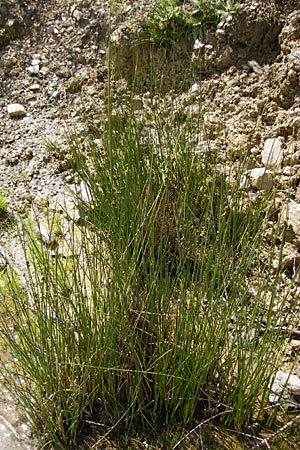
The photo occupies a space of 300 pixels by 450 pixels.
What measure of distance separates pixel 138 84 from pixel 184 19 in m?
0.41

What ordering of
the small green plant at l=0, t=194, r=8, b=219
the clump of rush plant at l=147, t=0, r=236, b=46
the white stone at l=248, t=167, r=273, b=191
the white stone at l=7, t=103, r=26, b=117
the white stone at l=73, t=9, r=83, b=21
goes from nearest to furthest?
1. the white stone at l=248, t=167, r=273, b=191
2. the small green plant at l=0, t=194, r=8, b=219
3. the clump of rush plant at l=147, t=0, r=236, b=46
4. the white stone at l=7, t=103, r=26, b=117
5. the white stone at l=73, t=9, r=83, b=21

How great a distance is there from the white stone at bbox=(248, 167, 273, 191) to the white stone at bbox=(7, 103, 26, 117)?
4.78 feet

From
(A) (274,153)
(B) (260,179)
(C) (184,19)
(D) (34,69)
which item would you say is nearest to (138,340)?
(B) (260,179)

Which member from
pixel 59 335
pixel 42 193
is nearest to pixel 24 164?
pixel 42 193

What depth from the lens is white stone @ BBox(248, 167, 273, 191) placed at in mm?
2570

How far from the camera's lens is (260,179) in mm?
2598

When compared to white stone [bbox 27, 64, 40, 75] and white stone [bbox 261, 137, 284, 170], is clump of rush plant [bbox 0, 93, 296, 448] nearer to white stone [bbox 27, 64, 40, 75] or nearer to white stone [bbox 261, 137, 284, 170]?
white stone [bbox 261, 137, 284, 170]

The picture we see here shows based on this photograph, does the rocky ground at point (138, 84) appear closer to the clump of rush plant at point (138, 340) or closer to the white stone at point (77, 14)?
the white stone at point (77, 14)

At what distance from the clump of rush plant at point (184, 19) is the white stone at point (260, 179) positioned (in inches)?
36.7

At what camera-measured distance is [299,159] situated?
2555 mm

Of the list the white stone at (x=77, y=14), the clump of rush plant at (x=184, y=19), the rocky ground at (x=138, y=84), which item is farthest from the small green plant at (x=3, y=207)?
the white stone at (x=77, y=14)

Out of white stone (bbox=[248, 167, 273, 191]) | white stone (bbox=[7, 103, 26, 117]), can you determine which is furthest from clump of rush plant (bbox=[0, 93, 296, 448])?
white stone (bbox=[7, 103, 26, 117])

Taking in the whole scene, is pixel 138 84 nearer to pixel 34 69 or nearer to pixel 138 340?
pixel 34 69

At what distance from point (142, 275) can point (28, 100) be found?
183 cm
